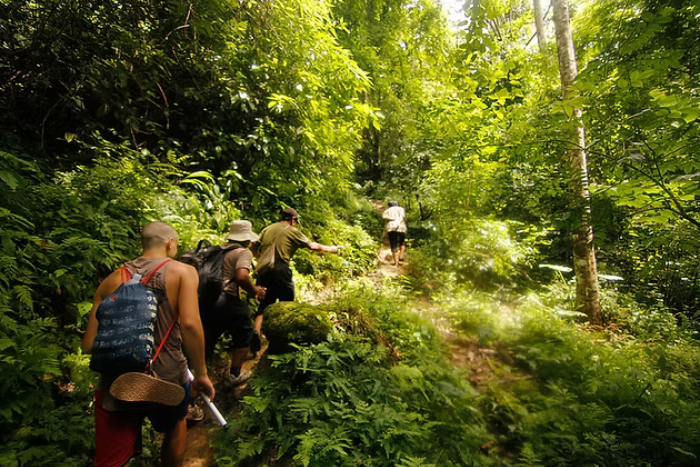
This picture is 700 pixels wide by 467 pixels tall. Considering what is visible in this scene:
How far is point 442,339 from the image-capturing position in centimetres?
476

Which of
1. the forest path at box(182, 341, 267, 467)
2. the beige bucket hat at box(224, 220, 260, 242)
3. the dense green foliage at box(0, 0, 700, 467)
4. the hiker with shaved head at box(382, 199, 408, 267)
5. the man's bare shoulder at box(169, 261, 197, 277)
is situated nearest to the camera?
the man's bare shoulder at box(169, 261, 197, 277)

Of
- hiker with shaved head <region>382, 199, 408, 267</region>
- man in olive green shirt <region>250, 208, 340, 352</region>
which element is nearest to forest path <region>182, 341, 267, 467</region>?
man in olive green shirt <region>250, 208, 340, 352</region>

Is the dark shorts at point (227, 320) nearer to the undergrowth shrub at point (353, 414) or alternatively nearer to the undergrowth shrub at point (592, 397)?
the undergrowth shrub at point (353, 414)

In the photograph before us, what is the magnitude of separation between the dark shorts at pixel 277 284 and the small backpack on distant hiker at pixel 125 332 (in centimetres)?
253

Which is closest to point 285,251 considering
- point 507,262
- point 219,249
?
point 219,249

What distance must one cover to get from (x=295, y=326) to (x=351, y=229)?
591 cm

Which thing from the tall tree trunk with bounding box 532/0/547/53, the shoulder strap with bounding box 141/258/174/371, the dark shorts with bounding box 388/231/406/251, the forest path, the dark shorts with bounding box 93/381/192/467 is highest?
the tall tree trunk with bounding box 532/0/547/53

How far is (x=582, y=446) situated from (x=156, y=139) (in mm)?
8690

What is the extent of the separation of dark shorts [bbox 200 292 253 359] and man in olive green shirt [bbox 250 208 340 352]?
570 millimetres

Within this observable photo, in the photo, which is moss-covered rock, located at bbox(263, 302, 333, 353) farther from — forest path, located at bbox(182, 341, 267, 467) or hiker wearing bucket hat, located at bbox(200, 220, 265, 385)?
forest path, located at bbox(182, 341, 267, 467)

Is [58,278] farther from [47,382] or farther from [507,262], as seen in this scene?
[507,262]

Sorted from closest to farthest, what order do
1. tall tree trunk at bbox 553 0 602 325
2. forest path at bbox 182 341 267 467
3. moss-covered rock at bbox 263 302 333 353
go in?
forest path at bbox 182 341 267 467 < moss-covered rock at bbox 263 302 333 353 < tall tree trunk at bbox 553 0 602 325

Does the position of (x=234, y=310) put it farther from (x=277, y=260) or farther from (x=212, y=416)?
(x=212, y=416)

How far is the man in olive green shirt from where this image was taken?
14.7 ft
